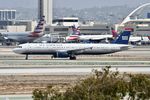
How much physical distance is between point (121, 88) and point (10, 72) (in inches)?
1328

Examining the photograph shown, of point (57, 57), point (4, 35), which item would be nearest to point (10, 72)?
point (57, 57)

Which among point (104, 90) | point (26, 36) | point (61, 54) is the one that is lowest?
point (26, 36)

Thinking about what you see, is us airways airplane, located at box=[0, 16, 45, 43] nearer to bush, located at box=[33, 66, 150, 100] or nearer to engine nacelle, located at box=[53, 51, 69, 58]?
engine nacelle, located at box=[53, 51, 69, 58]

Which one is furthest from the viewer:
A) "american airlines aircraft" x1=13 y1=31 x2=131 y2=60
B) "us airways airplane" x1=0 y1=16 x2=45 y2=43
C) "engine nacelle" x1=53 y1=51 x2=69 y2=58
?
"us airways airplane" x1=0 y1=16 x2=45 y2=43

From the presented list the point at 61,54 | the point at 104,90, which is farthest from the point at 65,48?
the point at 104,90

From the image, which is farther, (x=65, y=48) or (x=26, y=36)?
(x=26, y=36)

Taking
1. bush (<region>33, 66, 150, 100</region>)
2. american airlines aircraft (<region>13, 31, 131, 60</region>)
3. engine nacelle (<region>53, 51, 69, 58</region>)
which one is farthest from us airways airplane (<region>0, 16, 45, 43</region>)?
bush (<region>33, 66, 150, 100</region>)

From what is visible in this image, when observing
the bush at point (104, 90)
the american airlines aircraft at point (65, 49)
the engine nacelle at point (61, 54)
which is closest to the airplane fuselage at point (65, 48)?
the american airlines aircraft at point (65, 49)

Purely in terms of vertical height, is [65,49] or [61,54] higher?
[65,49]

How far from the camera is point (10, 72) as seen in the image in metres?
57.9

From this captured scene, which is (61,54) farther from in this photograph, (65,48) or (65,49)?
(65,48)

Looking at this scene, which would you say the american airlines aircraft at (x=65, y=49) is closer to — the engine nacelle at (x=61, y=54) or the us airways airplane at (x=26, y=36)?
the engine nacelle at (x=61, y=54)

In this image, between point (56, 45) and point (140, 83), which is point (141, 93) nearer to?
point (140, 83)

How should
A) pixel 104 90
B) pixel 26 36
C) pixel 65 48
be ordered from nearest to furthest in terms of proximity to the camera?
1. pixel 104 90
2. pixel 65 48
3. pixel 26 36
